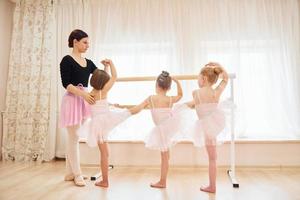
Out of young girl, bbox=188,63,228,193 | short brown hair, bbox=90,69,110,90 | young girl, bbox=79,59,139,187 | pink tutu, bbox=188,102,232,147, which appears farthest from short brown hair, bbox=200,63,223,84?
short brown hair, bbox=90,69,110,90

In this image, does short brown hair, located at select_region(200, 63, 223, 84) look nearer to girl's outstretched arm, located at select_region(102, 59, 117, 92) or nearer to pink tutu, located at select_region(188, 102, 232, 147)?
pink tutu, located at select_region(188, 102, 232, 147)

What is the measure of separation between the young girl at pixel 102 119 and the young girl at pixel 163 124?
18 cm

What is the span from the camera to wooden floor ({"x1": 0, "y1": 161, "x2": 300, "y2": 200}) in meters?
1.79

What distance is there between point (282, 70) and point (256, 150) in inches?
38.8

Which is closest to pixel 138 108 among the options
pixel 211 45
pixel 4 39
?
pixel 211 45

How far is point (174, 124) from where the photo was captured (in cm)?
201

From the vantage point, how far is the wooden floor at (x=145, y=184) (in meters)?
1.79

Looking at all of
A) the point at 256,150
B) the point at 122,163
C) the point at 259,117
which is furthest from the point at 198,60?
the point at 122,163

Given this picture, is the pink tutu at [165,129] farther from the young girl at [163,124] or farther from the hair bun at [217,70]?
the hair bun at [217,70]

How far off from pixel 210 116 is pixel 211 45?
1.45m

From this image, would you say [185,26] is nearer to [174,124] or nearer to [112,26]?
[112,26]

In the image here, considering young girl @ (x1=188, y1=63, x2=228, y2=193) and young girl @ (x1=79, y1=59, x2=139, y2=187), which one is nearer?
young girl @ (x1=188, y1=63, x2=228, y2=193)

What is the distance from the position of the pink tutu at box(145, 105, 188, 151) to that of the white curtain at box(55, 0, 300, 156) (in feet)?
3.47

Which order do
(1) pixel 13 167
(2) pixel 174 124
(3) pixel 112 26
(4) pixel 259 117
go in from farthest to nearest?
(3) pixel 112 26 < (4) pixel 259 117 < (1) pixel 13 167 < (2) pixel 174 124
